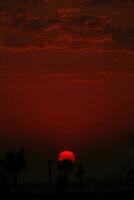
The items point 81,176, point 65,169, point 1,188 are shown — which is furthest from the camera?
point 81,176

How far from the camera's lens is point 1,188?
5109cm

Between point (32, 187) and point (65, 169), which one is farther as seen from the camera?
point (65, 169)

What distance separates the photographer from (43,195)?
5075cm

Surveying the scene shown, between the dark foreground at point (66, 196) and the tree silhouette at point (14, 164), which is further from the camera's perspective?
the tree silhouette at point (14, 164)

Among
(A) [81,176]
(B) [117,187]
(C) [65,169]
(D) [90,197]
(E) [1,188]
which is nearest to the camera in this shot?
(D) [90,197]

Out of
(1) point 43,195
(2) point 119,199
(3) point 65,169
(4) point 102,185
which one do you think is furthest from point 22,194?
(3) point 65,169

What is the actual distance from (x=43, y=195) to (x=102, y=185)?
7671 millimetres

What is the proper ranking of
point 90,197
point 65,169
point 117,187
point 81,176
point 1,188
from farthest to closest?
1. point 81,176
2. point 65,169
3. point 117,187
4. point 1,188
5. point 90,197

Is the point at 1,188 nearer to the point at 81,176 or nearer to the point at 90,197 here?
the point at 90,197

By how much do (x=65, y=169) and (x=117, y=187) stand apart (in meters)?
19.2

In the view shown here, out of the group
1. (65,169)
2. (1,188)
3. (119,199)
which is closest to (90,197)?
(119,199)

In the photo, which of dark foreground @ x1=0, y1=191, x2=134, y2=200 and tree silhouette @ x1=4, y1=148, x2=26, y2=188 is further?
tree silhouette @ x1=4, y1=148, x2=26, y2=188

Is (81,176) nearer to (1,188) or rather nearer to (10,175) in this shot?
(10,175)

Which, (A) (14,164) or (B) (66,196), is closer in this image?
(B) (66,196)
